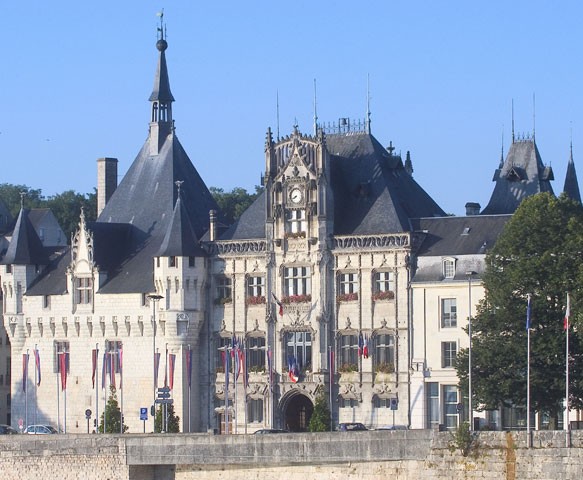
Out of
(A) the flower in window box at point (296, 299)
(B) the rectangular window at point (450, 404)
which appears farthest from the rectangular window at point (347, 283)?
(B) the rectangular window at point (450, 404)

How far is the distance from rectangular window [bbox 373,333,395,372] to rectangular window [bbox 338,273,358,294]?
283cm

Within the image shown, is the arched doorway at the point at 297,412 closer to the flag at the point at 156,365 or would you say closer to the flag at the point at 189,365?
the flag at the point at 189,365

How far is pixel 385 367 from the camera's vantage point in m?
111

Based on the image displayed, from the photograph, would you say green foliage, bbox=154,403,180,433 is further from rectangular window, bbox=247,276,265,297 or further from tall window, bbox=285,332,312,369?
rectangular window, bbox=247,276,265,297

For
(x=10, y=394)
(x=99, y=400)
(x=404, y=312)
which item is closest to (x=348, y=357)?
(x=404, y=312)

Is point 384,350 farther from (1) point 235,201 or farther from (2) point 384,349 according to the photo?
(1) point 235,201

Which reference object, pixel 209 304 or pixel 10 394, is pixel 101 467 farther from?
pixel 10 394

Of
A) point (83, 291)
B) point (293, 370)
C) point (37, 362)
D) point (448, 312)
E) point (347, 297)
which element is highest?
point (83, 291)

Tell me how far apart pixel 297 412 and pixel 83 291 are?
1432 centimetres

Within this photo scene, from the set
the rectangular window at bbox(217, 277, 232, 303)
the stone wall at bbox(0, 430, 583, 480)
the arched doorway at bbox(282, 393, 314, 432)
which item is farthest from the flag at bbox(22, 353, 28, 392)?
the stone wall at bbox(0, 430, 583, 480)

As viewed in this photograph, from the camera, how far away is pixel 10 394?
428 feet

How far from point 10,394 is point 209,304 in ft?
62.9

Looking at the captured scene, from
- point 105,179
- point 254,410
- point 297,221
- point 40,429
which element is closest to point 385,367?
point 254,410

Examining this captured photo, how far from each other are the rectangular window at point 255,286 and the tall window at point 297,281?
1551mm
